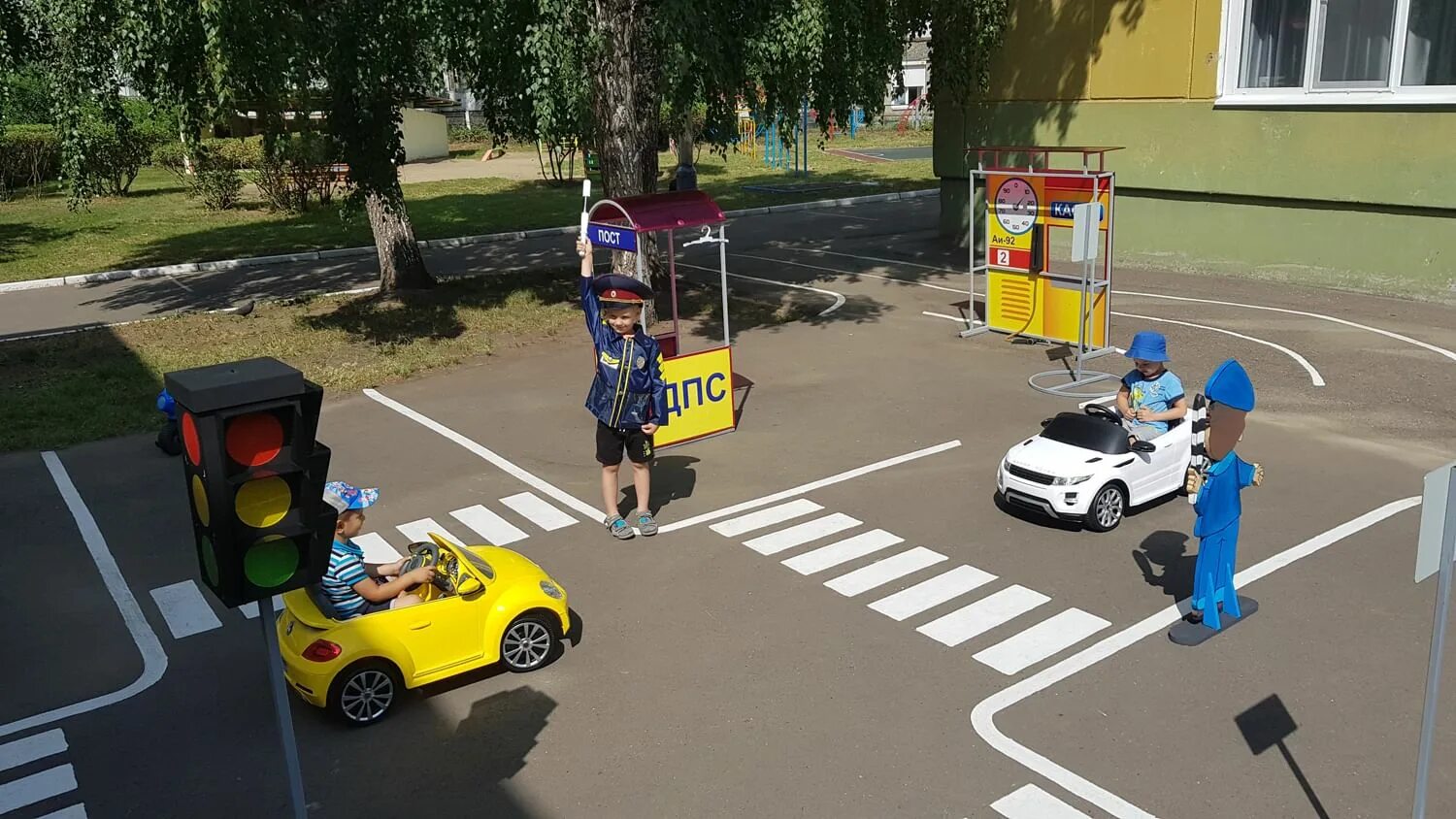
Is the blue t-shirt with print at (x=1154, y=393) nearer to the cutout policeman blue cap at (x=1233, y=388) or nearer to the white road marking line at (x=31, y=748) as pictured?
the cutout policeman blue cap at (x=1233, y=388)

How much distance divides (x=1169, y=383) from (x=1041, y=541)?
1.65 metres

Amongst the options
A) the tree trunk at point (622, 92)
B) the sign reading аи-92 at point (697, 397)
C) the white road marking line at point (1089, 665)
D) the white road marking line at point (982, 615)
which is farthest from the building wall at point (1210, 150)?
the white road marking line at point (982, 615)

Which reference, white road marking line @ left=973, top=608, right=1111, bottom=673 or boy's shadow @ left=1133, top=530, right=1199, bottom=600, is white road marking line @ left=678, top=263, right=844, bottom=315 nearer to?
boy's shadow @ left=1133, top=530, right=1199, bottom=600

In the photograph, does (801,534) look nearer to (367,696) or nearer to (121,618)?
(367,696)

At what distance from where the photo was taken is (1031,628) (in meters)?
7.75

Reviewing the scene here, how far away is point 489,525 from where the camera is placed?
394 inches

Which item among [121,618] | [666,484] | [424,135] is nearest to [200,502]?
[121,618]

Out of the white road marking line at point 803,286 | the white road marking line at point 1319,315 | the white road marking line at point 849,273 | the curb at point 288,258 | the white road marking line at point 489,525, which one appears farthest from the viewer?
the curb at point 288,258

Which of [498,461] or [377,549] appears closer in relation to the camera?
[377,549]

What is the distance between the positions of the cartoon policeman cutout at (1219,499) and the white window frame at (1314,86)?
43.1 feet

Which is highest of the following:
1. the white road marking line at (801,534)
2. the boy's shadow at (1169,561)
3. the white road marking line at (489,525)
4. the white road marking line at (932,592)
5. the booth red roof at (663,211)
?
the booth red roof at (663,211)

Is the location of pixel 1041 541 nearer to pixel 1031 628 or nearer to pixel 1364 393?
pixel 1031 628

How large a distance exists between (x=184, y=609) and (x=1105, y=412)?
7345mm

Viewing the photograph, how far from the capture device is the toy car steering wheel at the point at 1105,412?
958cm
